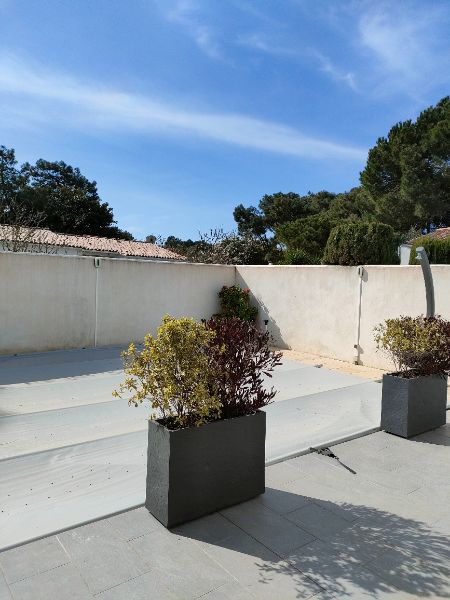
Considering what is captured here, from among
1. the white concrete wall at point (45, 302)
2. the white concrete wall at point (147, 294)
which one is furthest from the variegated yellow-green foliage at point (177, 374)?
the white concrete wall at point (147, 294)

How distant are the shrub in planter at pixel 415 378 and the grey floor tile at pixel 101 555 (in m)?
3.95

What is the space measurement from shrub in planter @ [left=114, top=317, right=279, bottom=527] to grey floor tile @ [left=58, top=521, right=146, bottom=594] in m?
0.40

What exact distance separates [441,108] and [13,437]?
101 ft

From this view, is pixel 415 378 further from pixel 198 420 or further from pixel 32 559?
pixel 32 559

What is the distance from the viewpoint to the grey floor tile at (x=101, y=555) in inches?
103

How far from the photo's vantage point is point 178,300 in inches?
518

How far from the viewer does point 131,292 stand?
1216 centimetres

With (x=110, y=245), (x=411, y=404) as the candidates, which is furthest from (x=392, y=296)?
(x=110, y=245)

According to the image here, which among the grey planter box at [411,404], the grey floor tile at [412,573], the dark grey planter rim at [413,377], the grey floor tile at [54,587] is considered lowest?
the grey floor tile at [412,573]

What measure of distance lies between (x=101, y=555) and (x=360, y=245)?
38.2ft

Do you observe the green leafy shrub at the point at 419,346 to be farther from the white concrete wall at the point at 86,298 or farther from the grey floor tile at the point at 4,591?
the white concrete wall at the point at 86,298

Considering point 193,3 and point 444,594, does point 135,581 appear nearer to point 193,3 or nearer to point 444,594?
point 444,594

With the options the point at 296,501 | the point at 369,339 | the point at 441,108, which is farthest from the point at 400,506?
the point at 441,108

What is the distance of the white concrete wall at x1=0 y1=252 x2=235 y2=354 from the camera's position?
10266mm
